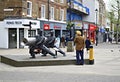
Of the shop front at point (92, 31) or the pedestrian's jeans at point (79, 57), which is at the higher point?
the shop front at point (92, 31)

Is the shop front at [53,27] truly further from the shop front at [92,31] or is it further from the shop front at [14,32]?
the shop front at [92,31]

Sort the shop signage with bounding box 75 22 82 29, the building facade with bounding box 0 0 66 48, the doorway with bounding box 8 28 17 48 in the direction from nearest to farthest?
the building facade with bounding box 0 0 66 48 < the doorway with bounding box 8 28 17 48 < the shop signage with bounding box 75 22 82 29

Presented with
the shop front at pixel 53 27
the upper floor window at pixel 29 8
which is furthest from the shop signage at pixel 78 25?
the upper floor window at pixel 29 8

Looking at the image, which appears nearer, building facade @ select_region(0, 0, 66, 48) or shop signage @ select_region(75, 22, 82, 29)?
building facade @ select_region(0, 0, 66, 48)

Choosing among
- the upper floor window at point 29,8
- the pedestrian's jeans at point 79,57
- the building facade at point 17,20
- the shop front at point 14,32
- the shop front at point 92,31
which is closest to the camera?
the pedestrian's jeans at point 79,57

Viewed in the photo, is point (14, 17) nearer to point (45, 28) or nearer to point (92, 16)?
point (45, 28)

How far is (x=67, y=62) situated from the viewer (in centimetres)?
1969

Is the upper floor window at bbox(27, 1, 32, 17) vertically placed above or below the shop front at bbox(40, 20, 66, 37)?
above

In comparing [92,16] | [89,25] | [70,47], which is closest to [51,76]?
[70,47]

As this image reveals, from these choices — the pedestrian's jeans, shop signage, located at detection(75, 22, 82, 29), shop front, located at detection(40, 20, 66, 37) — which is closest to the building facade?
shop front, located at detection(40, 20, 66, 37)

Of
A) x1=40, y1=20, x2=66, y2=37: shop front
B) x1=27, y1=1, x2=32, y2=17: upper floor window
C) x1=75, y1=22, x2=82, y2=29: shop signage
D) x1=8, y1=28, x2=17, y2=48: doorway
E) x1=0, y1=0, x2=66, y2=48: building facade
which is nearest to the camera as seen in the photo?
x1=0, y1=0, x2=66, y2=48: building facade

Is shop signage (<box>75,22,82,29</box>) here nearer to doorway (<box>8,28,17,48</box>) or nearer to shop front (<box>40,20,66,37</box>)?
shop front (<box>40,20,66,37</box>)

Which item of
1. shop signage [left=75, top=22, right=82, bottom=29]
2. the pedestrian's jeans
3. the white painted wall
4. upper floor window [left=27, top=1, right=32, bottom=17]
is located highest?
upper floor window [left=27, top=1, right=32, bottom=17]

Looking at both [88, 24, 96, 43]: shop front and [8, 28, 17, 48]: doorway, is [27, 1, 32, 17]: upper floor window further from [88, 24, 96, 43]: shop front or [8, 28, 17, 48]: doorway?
[88, 24, 96, 43]: shop front
